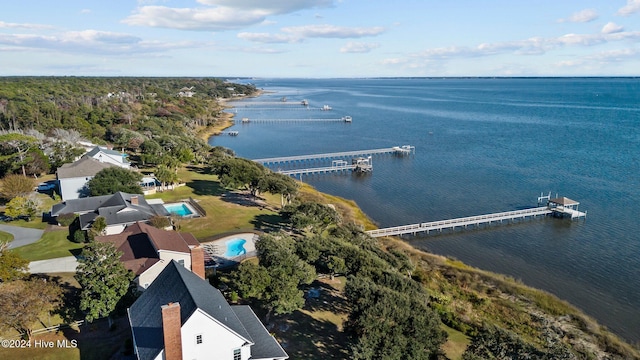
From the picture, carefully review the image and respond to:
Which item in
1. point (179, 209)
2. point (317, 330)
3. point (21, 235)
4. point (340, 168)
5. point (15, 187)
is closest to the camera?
point (317, 330)

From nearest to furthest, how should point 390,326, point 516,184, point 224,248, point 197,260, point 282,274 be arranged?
point 390,326 < point 197,260 < point 282,274 < point 224,248 < point 516,184

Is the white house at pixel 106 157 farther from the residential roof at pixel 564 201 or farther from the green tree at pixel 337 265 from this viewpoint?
the residential roof at pixel 564 201

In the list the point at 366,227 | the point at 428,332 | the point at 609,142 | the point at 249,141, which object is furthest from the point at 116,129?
the point at 609,142

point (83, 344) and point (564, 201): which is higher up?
point (564, 201)

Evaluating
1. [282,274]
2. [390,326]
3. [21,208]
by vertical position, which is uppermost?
[282,274]

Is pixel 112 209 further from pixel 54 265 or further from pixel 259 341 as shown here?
pixel 259 341

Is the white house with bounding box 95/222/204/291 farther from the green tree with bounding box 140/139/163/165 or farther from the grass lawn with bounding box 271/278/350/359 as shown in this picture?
the green tree with bounding box 140/139/163/165

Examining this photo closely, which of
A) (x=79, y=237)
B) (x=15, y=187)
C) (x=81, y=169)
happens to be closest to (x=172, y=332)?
(x=79, y=237)
